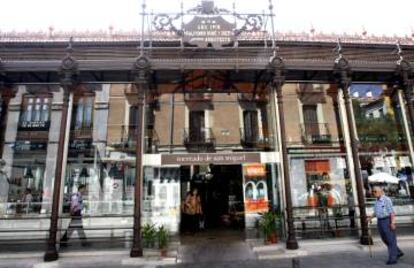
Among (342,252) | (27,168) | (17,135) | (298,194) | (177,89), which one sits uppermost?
(177,89)

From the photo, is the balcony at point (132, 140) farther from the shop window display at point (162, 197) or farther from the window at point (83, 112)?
the window at point (83, 112)

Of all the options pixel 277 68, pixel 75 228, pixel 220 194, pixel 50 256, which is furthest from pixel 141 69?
pixel 220 194

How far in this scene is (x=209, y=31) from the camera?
411 inches

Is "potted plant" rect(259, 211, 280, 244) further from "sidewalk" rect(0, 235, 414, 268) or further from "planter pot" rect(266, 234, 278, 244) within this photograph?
"sidewalk" rect(0, 235, 414, 268)

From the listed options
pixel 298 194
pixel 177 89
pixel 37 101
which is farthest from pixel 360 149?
pixel 37 101

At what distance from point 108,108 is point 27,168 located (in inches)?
127

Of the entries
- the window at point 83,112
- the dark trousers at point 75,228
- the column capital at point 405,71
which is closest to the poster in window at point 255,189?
the column capital at point 405,71

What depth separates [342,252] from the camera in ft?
26.8

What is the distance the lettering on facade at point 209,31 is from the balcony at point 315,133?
13.6 feet

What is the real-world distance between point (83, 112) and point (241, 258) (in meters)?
6.88

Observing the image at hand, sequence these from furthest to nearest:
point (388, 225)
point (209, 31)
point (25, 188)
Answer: point (209, 31)
point (25, 188)
point (388, 225)

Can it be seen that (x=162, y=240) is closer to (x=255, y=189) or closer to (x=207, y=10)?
(x=255, y=189)

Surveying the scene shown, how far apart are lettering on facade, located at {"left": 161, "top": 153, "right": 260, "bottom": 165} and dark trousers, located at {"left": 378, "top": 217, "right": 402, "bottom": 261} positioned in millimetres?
4015

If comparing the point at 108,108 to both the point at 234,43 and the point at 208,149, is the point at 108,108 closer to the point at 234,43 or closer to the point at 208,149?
the point at 208,149
